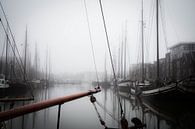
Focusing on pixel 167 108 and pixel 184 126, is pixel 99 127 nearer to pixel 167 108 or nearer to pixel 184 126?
pixel 184 126

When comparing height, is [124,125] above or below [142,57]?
below

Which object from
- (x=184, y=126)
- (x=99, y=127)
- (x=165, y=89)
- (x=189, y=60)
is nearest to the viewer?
(x=184, y=126)

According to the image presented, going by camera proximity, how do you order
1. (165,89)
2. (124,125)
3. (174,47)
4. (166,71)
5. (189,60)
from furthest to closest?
(174,47)
(166,71)
(189,60)
(165,89)
(124,125)

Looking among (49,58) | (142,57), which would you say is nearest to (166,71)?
(142,57)

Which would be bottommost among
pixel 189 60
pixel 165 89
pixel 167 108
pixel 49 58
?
pixel 167 108

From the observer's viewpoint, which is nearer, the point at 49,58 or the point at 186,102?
the point at 186,102

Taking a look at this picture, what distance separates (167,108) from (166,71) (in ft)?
75.1

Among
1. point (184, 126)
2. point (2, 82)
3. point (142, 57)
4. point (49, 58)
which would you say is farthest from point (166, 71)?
point (49, 58)

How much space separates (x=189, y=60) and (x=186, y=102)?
16820 mm

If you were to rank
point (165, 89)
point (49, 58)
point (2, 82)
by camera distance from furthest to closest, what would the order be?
1. point (49, 58)
2. point (2, 82)
3. point (165, 89)

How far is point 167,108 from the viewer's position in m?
13.1

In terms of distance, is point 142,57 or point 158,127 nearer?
point 158,127

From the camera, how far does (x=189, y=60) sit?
2667cm

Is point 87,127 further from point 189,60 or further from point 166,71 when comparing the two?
point 166,71
